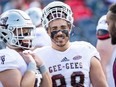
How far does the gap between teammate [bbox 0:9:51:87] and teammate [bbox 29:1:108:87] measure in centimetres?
45

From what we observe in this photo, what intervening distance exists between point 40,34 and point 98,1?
554 centimetres

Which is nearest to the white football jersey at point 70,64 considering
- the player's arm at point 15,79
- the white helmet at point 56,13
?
the white helmet at point 56,13

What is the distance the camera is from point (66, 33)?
18.4 feet

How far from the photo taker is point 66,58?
5.69 meters

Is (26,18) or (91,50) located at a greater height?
(26,18)

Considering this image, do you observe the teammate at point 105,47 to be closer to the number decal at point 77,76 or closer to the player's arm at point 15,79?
the number decal at point 77,76

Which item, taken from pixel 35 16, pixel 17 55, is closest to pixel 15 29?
pixel 17 55

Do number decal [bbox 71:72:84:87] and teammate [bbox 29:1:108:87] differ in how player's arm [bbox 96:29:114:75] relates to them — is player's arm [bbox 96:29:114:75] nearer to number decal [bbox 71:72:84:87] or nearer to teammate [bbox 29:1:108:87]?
teammate [bbox 29:1:108:87]

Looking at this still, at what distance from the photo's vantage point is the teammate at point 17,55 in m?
4.81

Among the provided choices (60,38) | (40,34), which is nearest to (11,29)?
(60,38)

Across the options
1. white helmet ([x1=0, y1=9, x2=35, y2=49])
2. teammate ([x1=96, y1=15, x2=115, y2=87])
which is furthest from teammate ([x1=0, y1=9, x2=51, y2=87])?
teammate ([x1=96, y1=15, x2=115, y2=87])

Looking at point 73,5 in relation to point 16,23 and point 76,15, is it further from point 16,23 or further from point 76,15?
point 16,23

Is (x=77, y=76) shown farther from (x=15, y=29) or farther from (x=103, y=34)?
(x=103, y=34)

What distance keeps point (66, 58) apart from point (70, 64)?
76 mm
